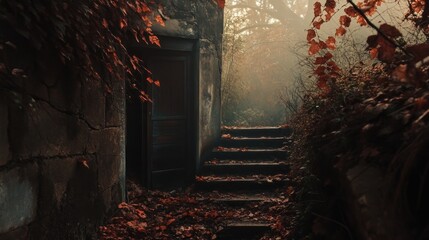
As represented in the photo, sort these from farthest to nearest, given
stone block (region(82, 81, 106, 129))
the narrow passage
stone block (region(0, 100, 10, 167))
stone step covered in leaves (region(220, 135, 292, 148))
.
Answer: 1. stone step covered in leaves (region(220, 135, 292, 148))
2. the narrow passage
3. stone block (region(82, 81, 106, 129))
4. stone block (region(0, 100, 10, 167))

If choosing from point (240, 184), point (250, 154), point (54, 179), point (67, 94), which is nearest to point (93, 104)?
point (67, 94)

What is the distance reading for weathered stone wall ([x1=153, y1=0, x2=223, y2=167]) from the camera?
6.59 meters

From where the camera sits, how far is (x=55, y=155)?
346cm

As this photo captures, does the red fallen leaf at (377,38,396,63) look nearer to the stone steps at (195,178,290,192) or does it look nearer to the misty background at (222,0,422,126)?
the stone steps at (195,178,290,192)

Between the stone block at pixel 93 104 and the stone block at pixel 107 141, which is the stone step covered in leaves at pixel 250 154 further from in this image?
the stone block at pixel 93 104

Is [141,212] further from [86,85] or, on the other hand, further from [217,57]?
[217,57]

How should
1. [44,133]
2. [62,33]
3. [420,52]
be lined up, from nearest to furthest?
[420,52]
[62,33]
[44,133]

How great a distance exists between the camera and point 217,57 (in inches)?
321

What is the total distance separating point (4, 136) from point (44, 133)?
1.82 ft

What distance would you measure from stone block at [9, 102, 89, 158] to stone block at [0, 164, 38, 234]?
0.14 m

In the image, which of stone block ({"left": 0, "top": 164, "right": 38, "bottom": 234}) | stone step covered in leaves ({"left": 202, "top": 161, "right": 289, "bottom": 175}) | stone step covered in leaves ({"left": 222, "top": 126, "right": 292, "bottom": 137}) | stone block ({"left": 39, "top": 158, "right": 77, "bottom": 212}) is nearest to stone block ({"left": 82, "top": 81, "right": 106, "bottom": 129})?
stone block ({"left": 39, "top": 158, "right": 77, "bottom": 212})

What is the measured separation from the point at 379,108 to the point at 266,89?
15.6 m

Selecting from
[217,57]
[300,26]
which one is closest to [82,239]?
[217,57]

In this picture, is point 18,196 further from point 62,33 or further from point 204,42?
point 204,42
